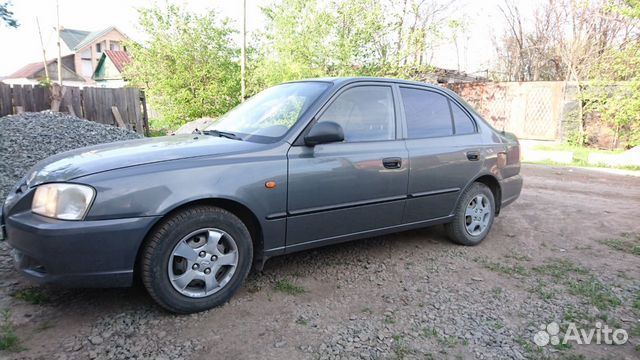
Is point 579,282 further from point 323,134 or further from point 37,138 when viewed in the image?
point 37,138

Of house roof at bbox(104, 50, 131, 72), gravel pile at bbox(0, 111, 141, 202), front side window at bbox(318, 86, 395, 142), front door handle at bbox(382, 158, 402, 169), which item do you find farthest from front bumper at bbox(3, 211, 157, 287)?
house roof at bbox(104, 50, 131, 72)

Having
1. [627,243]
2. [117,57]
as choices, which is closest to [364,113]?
[627,243]

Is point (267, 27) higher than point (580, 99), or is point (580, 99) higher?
point (267, 27)

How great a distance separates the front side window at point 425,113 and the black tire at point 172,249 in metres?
1.92

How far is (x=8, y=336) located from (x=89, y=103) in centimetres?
1243

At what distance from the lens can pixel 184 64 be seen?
1634 cm

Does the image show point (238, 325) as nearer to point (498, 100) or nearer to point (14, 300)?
point (14, 300)

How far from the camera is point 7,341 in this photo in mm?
2523

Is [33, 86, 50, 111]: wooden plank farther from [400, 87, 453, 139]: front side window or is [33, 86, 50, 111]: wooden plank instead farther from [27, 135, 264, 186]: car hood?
[400, 87, 453, 139]: front side window

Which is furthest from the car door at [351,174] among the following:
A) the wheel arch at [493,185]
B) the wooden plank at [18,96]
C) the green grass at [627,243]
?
Result: the wooden plank at [18,96]

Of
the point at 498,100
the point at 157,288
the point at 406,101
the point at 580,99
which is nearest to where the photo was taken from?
the point at 157,288

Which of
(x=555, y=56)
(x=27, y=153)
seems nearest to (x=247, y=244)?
(x=27, y=153)

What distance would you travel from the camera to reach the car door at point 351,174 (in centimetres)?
331

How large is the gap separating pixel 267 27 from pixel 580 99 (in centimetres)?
1043
